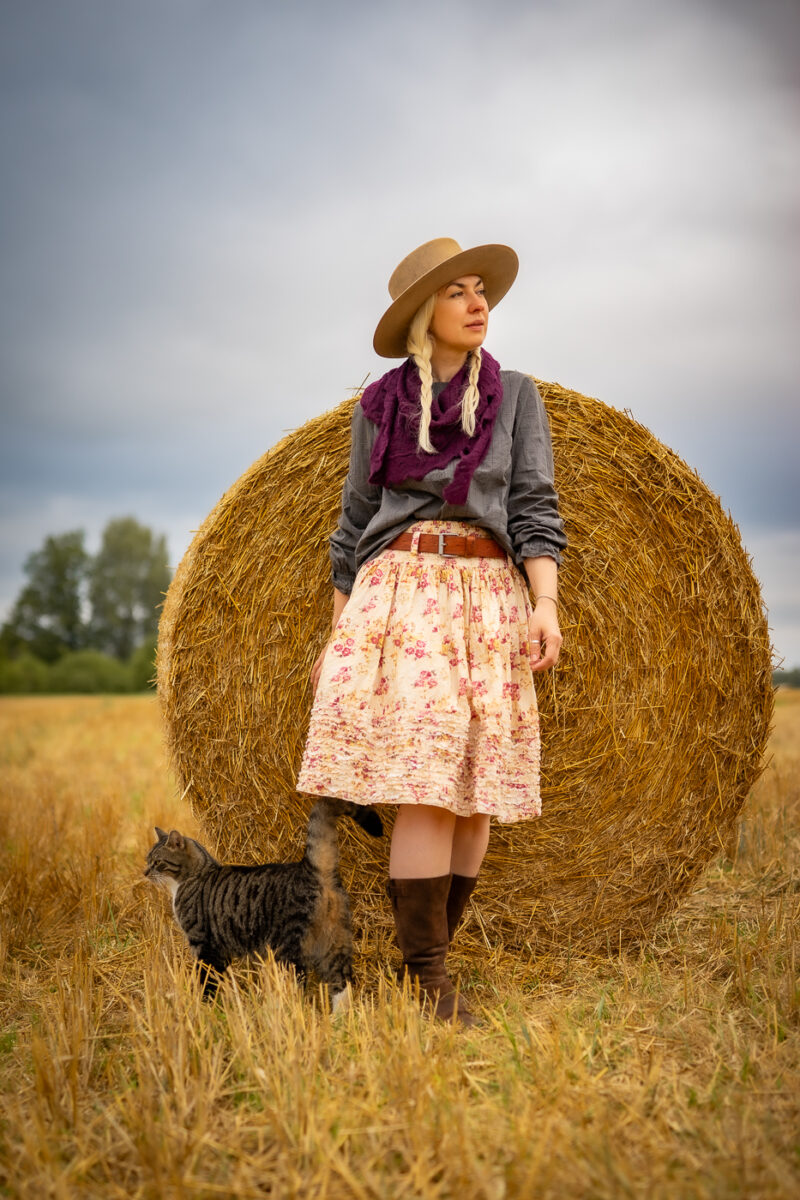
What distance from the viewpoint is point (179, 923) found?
10.2 feet

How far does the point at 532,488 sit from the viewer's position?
2.73m

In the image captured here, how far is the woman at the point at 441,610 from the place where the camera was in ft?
8.27

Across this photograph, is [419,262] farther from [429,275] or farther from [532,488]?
[532,488]

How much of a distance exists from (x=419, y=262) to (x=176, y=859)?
2080 millimetres

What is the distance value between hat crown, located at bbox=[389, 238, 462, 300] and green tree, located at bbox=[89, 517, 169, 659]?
127 ft

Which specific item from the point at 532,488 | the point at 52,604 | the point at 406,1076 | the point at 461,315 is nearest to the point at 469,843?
the point at 406,1076

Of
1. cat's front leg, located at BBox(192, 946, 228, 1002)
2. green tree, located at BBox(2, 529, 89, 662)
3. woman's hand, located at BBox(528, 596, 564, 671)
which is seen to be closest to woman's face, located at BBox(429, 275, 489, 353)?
woman's hand, located at BBox(528, 596, 564, 671)

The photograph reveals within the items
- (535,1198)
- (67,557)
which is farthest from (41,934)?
(67,557)

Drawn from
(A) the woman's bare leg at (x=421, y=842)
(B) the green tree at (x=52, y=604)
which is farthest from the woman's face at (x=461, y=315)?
(B) the green tree at (x=52, y=604)

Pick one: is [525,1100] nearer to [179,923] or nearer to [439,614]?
[439,614]

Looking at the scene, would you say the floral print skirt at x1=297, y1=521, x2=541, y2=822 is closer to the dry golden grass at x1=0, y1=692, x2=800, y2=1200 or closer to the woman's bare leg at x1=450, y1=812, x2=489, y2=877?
the woman's bare leg at x1=450, y1=812, x2=489, y2=877

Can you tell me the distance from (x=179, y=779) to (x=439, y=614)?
1.40 m

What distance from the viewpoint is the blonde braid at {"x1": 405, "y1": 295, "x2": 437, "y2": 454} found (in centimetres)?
262

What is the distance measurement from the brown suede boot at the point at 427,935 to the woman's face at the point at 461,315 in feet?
5.01
